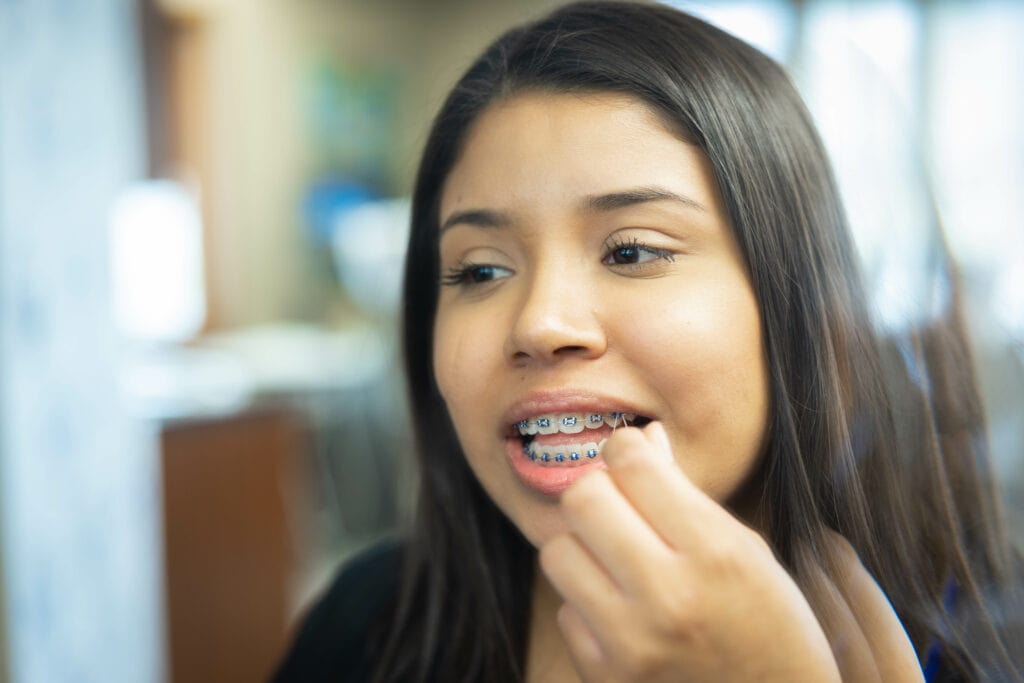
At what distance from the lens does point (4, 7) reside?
1325 millimetres

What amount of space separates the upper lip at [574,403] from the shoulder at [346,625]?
16.9 inches

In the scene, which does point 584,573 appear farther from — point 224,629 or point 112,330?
point 224,629

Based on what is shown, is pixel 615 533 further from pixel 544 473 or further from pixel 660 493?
pixel 544 473

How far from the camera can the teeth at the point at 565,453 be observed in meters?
0.63

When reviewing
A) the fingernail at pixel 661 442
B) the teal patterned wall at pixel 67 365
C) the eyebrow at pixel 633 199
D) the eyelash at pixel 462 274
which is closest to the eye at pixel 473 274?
the eyelash at pixel 462 274

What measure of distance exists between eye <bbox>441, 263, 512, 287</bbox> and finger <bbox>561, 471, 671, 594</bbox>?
0.86 ft

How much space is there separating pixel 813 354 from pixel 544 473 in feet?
0.74

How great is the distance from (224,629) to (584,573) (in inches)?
78.0

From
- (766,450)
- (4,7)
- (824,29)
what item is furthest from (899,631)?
(824,29)

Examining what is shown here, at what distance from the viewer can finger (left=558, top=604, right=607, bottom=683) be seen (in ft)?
1.52

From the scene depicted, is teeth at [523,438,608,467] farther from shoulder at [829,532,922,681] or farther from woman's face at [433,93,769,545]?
shoulder at [829,532,922,681]

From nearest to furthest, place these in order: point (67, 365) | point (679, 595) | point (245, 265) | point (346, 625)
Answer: point (679, 595)
point (346, 625)
point (67, 365)
point (245, 265)

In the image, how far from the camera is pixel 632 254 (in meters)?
0.63

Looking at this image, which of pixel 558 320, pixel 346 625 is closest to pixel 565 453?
pixel 558 320
